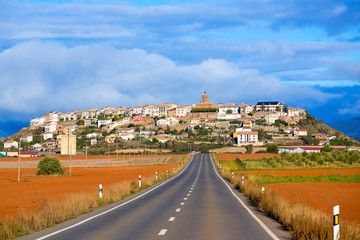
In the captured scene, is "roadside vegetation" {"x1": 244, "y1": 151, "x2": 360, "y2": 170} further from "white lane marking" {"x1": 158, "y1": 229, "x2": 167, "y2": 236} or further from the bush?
"white lane marking" {"x1": 158, "y1": 229, "x2": 167, "y2": 236}

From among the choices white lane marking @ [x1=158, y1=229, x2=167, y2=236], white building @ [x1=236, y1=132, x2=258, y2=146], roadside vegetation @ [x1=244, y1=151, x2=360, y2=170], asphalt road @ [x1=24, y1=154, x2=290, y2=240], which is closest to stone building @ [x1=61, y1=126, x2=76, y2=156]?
roadside vegetation @ [x1=244, y1=151, x2=360, y2=170]

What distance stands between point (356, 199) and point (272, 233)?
18762 mm

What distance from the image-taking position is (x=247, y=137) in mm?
182750

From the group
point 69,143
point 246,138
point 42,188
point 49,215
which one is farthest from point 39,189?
point 246,138

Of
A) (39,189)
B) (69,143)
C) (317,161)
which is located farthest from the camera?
(69,143)

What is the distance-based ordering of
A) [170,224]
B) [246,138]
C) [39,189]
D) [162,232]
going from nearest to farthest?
[162,232] → [170,224] → [39,189] → [246,138]

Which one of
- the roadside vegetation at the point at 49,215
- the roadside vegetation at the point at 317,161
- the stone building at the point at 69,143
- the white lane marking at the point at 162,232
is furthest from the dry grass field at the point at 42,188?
the roadside vegetation at the point at 317,161

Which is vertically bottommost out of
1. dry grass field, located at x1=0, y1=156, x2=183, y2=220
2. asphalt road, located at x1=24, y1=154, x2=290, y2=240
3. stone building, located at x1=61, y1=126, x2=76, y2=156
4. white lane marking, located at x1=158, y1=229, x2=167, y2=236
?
dry grass field, located at x1=0, y1=156, x2=183, y2=220

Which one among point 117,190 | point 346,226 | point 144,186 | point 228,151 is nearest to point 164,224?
point 346,226

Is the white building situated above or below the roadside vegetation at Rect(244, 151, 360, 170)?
above

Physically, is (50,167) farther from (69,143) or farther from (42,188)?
(69,143)

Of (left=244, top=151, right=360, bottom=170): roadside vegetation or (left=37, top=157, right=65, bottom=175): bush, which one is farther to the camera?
(left=244, top=151, right=360, bottom=170): roadside vegetation

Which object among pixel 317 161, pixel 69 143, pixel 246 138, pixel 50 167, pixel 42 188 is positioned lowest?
pixel 42 188

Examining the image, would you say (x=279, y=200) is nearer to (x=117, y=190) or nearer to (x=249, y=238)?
(x=249, y=238)
